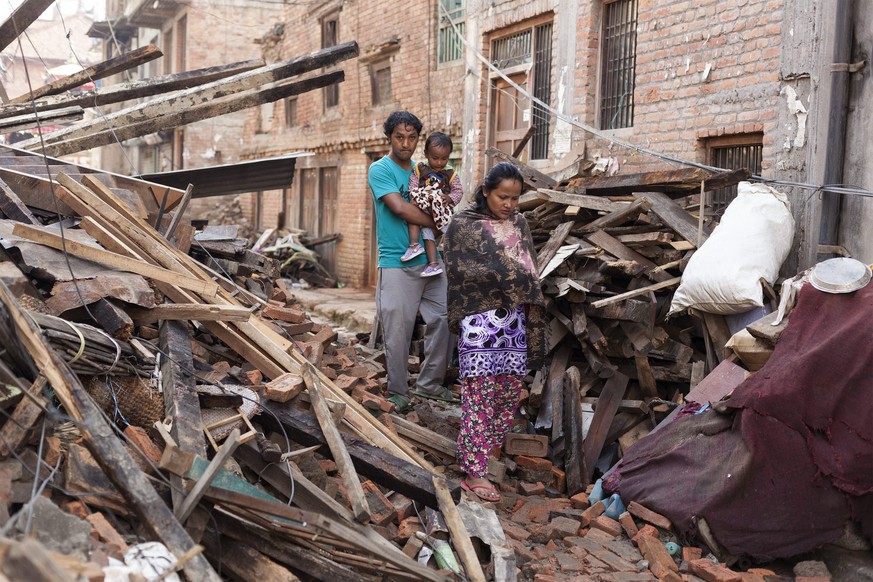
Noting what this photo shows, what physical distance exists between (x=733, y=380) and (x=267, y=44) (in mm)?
16710

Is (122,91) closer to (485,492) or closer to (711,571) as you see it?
(485,492)

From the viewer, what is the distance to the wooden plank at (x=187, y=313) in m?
4.21

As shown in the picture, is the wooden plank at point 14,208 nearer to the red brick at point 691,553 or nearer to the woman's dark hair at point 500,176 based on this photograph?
the woman's dark hair at point 500,176

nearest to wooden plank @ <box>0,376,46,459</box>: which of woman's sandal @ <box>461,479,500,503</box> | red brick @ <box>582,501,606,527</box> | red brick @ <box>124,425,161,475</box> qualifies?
red brick @ <box>124,425,161,475</box>

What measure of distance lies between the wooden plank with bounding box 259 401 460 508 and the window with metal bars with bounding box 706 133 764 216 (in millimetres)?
3650

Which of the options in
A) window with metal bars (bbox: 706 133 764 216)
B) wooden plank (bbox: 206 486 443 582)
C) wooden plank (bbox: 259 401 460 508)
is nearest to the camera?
wooden plank (bbox: 206 486 443 582)

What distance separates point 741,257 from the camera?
504 centimetres

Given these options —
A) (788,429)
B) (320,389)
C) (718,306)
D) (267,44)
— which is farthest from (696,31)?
(267,44)

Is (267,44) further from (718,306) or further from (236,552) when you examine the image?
(236,552)

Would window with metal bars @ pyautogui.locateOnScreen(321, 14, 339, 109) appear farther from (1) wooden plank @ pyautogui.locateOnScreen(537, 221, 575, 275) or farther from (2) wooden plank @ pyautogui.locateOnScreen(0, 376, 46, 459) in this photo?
(2) wooden plank @ pyautogui.locateOnScreen(0, 376, 46, 459)

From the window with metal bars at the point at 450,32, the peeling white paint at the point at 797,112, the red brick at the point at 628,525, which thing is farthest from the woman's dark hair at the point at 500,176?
the window with metal bars at the point at 450,32

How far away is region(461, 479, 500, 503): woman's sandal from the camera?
14.9 ft

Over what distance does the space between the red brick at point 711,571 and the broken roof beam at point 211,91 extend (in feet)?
17.0

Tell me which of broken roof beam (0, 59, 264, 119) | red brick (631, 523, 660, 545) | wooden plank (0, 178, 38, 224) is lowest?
red brick (631, 523, 660, 545)
